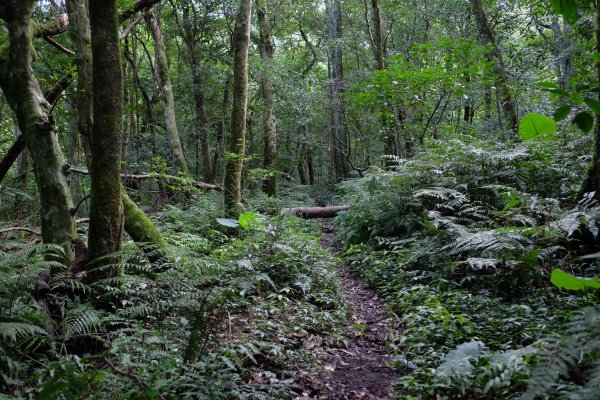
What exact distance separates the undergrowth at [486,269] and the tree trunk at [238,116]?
3.00 metres

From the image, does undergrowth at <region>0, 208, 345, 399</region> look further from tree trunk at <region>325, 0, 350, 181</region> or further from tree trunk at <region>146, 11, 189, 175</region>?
tree trunk at <region>325, 0, 350, 181</region>

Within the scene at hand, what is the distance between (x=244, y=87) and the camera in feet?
31.8

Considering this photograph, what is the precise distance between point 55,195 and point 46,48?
938 cm

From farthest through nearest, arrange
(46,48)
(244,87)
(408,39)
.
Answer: (408,39), (46,48), (244,87)

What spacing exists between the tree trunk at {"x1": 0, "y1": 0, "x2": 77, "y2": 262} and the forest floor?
3.78 m

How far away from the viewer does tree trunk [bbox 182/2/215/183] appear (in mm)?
17578

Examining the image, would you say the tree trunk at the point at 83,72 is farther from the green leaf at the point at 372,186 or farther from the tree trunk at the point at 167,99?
the tree trunk at the point at 167,99

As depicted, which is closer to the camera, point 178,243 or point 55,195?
point 55,195

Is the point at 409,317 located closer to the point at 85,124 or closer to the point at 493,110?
the point at 85,124

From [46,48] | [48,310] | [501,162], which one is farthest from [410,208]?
[46,48]

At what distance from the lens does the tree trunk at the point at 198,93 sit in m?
17.6

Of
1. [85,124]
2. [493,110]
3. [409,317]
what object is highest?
[493,110]

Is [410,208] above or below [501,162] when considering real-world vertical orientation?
below

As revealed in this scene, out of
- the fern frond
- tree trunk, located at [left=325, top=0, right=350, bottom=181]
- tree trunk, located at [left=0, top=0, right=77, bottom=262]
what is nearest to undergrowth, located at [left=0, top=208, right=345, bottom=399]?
the fern frond
